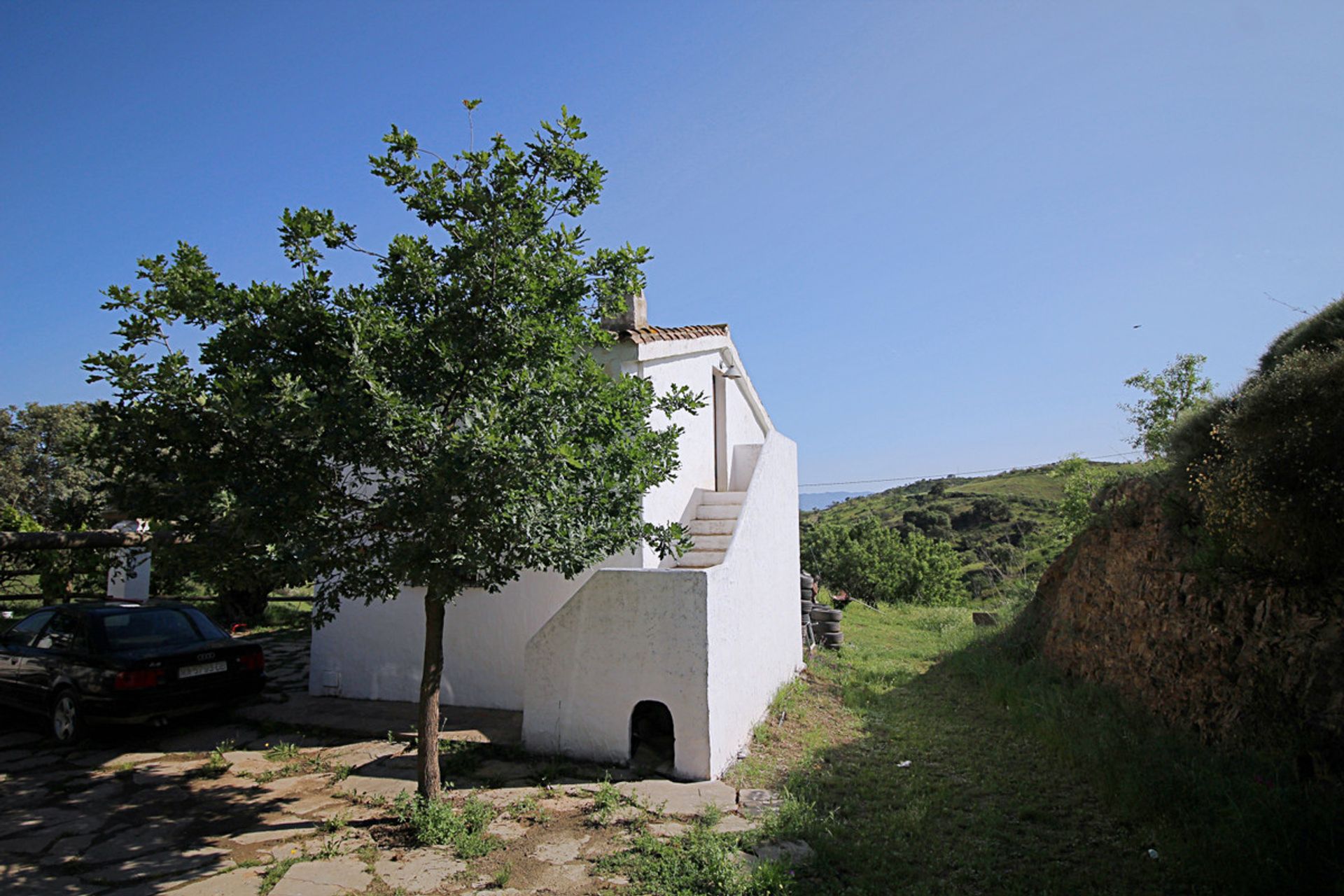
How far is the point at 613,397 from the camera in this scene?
5062 millimetres

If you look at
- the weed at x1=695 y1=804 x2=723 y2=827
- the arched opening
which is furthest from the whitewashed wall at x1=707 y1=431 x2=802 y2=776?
the weed at x1=695 y1=804 x2=723 y2=827

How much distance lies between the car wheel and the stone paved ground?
170 mm

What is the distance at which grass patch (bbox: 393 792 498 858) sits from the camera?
477 centimetres

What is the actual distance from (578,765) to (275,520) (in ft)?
11.8

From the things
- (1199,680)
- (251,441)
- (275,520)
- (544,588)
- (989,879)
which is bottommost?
(989,879)

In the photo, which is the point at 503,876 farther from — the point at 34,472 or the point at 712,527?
the point at 34,472

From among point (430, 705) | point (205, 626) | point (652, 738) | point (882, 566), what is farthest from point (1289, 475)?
point (882, 566)

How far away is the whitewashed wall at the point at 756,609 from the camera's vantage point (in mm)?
6531

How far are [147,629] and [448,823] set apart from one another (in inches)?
203

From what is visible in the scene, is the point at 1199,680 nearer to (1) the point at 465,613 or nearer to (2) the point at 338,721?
(1) the point at 465,613

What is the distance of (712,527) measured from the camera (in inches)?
347

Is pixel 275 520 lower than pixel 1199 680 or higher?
higher

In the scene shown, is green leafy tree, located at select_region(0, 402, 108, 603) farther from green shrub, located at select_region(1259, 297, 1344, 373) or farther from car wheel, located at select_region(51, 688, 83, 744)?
green shrub, located at select_region(1259, 297, 1344, 373)

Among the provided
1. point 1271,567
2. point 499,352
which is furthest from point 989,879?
point 499,352
